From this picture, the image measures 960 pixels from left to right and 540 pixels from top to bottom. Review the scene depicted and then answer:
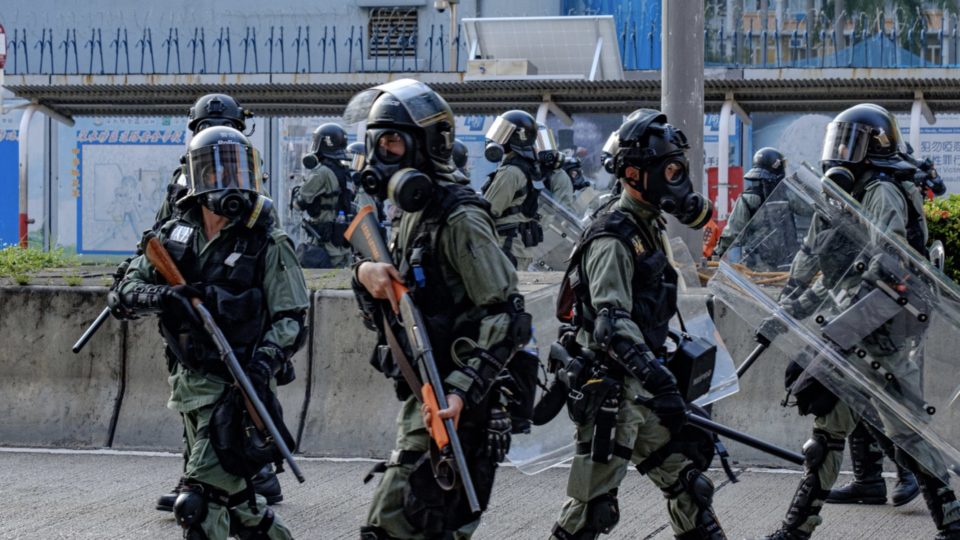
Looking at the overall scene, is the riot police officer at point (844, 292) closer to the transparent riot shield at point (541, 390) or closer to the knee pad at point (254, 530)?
the transparent riot shield at point (541, 390)

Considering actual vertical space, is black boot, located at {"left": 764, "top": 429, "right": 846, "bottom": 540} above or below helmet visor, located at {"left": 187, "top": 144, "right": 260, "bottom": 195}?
below

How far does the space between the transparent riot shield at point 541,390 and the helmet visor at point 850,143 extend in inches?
36.6

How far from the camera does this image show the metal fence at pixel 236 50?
2564 centimetres

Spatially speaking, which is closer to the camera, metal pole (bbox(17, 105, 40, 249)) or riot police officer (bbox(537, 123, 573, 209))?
riot police officer (bbox(537, 123, 573, 209))

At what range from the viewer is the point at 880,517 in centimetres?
712

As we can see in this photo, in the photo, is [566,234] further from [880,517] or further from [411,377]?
[411,377]

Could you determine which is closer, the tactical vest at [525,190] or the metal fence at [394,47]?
the tactical vest at [525,190]

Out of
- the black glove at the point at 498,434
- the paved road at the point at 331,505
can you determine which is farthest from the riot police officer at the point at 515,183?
the black glove at the point at 498,434

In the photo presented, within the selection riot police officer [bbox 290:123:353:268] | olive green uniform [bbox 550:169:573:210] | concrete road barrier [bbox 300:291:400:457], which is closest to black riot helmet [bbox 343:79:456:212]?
concrete road barrier [bbox 300:291:400:457]

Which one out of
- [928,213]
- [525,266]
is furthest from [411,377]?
[525,266]

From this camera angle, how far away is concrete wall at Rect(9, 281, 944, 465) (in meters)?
8.48

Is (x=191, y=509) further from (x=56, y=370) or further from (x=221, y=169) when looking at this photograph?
(x=56, y=370)

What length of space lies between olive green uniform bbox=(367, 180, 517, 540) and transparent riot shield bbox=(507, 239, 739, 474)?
1542 millimetres

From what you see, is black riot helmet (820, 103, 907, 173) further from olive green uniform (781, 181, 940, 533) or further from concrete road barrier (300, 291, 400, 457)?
concrete road barrier (300, 291, 400, 457)
